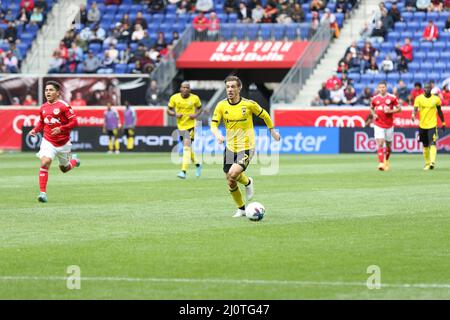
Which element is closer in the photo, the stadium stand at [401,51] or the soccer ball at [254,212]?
the soccer ball at [254,212]

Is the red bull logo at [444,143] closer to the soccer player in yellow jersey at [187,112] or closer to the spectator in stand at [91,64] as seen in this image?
the soccer player in yellow jersey at [187,112]

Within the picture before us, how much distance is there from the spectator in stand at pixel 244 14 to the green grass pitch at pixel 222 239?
2424cm

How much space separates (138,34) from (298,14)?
7.39 meters

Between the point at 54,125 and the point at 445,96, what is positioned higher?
the point at 54,125

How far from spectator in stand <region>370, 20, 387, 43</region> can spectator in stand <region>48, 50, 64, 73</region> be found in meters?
13.9

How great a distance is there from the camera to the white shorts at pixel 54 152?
19.8m

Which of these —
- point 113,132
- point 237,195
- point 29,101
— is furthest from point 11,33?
point 237,195

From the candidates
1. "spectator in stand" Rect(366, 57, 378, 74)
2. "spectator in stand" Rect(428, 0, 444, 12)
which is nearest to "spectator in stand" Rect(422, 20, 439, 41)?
"spectator in stand" Rect(428, 0, 444, 12)

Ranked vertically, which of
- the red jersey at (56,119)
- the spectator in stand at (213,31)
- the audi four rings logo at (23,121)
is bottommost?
the audi four rings logo at (23,121)

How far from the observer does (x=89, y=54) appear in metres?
48.2

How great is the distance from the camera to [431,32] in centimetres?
4466

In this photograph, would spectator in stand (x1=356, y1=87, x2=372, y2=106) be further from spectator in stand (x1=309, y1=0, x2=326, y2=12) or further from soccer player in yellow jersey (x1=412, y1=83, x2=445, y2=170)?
soccer player in yellow jersey (x1=412, y1=83, x2=445, y2=170)

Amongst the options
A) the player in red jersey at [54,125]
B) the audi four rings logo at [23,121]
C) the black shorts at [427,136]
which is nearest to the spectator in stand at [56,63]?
the audi four rings logo at [23,121]

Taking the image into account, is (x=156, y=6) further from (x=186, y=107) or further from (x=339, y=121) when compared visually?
(x=186, y=107)
